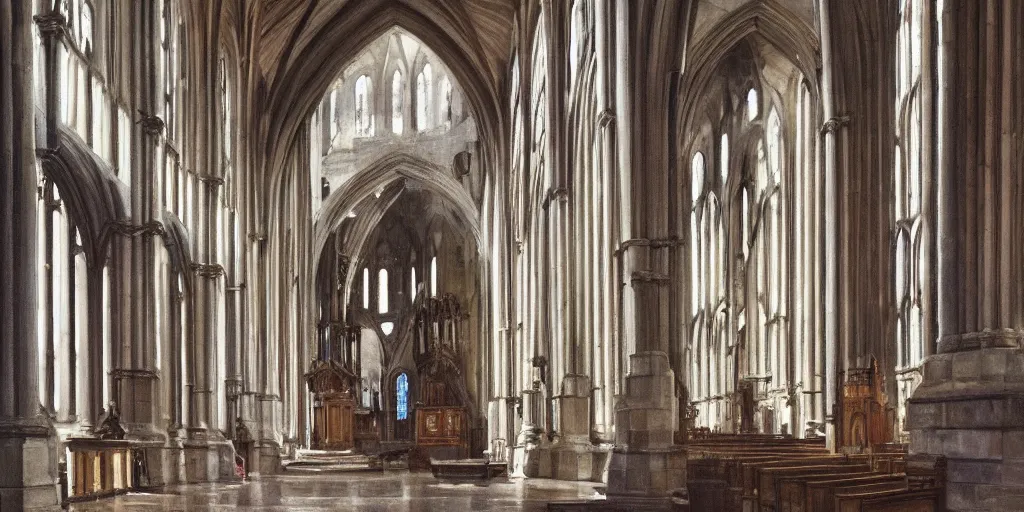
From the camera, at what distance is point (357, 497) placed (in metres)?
19.4

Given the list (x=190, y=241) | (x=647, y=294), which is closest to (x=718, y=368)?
(x=190, y=241)

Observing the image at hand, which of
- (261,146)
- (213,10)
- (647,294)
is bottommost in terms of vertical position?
(647,294)

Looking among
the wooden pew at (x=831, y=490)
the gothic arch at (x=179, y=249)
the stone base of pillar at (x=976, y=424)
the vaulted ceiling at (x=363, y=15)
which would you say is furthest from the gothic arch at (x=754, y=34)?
the wooden pew at (x=831, y=490)

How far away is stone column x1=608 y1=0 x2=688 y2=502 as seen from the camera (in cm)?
1753

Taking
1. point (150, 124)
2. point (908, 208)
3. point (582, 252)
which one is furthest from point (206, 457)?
point (908, 208)

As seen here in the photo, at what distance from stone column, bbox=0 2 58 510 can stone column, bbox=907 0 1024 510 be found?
31.8 feet

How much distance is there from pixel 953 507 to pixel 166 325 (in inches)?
716

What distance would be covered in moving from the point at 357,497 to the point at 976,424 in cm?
1120

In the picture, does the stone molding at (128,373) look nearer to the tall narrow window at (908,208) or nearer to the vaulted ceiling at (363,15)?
the tall narrow window at (908,208)

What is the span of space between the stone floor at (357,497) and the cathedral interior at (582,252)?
0.22 m

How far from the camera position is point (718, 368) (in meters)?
40.2

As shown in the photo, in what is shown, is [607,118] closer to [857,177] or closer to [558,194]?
[857,177]

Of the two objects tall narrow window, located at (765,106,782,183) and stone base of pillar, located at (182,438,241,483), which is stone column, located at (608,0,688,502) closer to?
stone base of pillar, located at (182,438,241,483)

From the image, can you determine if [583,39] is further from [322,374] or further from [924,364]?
[322,374]
